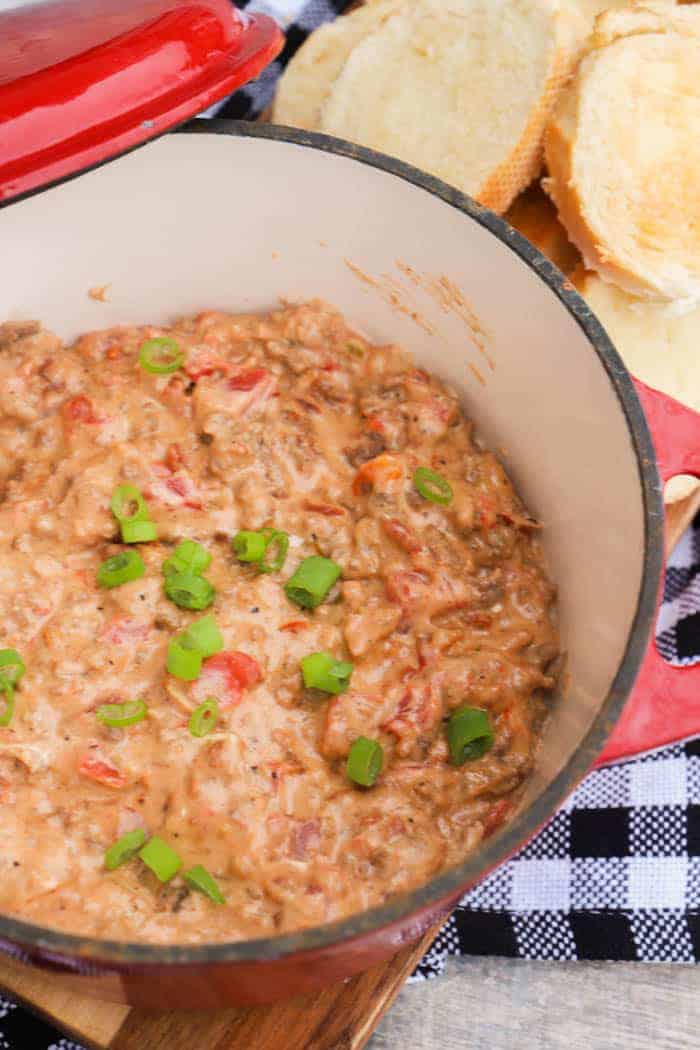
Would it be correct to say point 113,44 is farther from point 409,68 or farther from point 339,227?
point 409,68

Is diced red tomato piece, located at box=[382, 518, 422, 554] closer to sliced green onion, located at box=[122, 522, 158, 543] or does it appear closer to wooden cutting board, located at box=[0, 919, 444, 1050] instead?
sliced green onion, located at box=[122, 522, 158, 543]

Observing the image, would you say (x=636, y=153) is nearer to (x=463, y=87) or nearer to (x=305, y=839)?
(x=463, y=87)

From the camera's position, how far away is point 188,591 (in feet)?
7.39

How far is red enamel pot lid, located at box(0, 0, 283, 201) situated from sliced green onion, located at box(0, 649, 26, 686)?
34.8 inches

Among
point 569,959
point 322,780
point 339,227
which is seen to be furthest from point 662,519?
point 569,959

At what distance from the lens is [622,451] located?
2.08 metres

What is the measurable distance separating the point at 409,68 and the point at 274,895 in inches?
93.4

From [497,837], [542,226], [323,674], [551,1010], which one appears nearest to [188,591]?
[323,674]

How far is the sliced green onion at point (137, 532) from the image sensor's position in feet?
7.64

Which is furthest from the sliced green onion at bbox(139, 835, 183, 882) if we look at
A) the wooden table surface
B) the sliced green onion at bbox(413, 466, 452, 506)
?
the wooden table surface

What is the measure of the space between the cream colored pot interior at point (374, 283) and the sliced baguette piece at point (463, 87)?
1.82 ft

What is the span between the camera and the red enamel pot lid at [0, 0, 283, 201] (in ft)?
6.63

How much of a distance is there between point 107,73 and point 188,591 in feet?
3.37

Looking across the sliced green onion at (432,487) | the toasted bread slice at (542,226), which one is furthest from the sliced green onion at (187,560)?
the toasted bread slice at (542,226)
